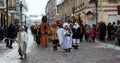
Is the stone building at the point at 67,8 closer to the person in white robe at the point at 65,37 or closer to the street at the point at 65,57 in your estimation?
the person in white robe at the point at 65,37

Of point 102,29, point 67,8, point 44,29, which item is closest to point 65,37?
point 44,29

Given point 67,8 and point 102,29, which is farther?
point 67,8

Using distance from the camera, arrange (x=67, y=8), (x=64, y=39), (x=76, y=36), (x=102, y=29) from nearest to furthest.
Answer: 1. (x=64, y=39)
2. (x=76, y=36)
3. (x=102, y=29)
4. (x=67, y=8)

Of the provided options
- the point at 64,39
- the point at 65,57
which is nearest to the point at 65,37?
the point at 64,39

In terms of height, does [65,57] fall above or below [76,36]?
below

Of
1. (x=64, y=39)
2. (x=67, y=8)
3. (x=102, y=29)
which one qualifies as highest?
(x=67, y=8)

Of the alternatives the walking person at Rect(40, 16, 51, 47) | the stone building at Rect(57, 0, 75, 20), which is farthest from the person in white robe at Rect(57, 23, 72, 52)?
the stone building at Rect(57, 0, 75, 20)

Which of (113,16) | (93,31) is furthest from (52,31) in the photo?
(113,16)

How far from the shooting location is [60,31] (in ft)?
86.7

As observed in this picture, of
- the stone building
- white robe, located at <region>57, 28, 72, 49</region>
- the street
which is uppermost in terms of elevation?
the stone building

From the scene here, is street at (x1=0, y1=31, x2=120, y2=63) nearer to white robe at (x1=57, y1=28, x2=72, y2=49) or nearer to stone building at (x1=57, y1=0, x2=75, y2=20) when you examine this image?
white robe at (x1=57, y1=28, x2=72, y2=49)

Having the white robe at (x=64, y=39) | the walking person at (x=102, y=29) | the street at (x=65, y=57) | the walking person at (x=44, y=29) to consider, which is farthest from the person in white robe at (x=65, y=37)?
the walking person at (x=102, y=29)

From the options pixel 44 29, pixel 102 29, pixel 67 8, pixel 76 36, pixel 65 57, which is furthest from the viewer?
pixel 67 8

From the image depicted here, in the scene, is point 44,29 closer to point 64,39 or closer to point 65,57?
point 64,39
